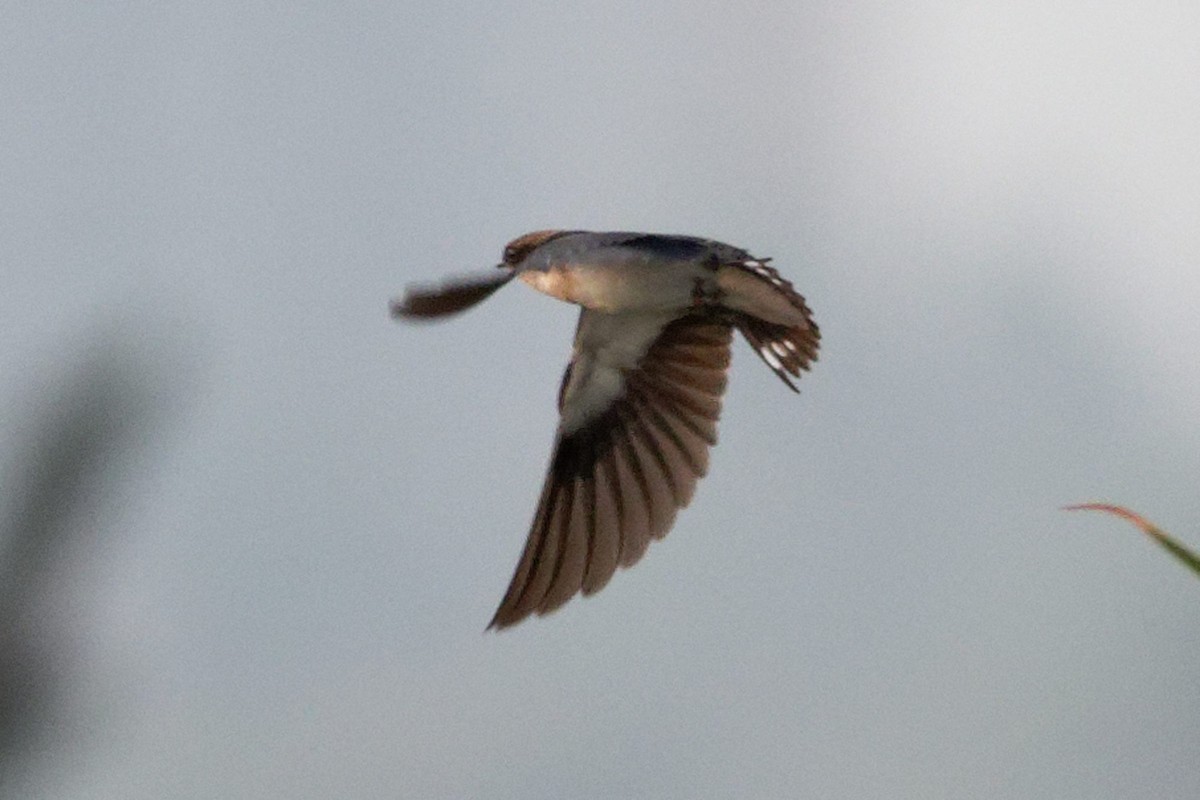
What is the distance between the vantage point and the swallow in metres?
4.75

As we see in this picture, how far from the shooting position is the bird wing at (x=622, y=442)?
5309 mm

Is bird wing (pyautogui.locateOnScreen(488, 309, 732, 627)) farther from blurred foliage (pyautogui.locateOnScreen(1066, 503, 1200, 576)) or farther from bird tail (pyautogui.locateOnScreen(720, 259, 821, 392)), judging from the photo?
blurred foliage (pyautogui.locateOnScreen(1066, 503, 1200, 576))

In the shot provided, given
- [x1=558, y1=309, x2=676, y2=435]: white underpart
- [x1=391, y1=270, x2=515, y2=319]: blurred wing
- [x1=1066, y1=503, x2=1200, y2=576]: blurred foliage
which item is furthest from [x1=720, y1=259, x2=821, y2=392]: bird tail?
[x1=1066, y1=503, x2=1200, y2=576]: blurred foliage

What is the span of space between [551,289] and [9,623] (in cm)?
401

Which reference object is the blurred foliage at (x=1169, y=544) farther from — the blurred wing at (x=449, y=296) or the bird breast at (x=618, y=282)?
the bird breast at (x=618, y=282)

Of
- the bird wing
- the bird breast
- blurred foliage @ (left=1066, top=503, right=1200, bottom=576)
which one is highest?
the bird breast

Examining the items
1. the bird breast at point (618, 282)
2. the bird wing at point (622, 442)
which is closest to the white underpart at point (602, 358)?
the bird wing at point (622, 442)

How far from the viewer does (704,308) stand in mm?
5133

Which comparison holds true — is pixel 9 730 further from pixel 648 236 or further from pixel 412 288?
pixel 648 236

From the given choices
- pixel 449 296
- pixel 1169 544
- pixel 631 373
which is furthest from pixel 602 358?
pixel 1169 544

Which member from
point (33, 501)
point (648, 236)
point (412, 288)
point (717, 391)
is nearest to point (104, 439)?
point (33, 501)

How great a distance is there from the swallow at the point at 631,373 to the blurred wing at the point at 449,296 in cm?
1

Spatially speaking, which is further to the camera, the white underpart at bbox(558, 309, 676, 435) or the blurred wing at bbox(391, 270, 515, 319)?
the white underpart at bbox(558, 309, 676, 435)

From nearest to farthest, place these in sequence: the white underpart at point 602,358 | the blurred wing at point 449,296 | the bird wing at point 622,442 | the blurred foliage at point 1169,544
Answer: the blurred foliage at point 1169,544
the blurred wing at point 449,296
the bird wing at point 622,442
the white underpart at point 602,358
